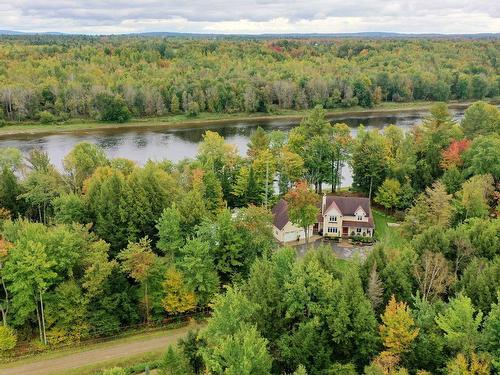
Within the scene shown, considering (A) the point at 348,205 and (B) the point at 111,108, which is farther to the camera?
(B) the point at 111,108

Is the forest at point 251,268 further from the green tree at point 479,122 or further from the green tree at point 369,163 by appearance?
the green tree at point 479,122

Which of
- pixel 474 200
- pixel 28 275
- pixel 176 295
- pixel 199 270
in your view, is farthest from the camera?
pixel 474 200

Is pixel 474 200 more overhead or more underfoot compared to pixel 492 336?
more overhead

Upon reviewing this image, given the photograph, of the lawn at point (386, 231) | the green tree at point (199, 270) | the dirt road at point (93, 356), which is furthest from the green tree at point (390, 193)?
the dirt road at point (93, 356)

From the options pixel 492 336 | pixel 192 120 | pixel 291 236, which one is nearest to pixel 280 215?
pixel 291 236

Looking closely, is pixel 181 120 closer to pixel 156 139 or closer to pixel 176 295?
pixel 156 139

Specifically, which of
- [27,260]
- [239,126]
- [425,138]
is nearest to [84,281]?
[27,260]

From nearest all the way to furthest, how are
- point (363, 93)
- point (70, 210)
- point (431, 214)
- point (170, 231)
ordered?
point (170, 231), point (70, 210), point (431, 214), point (363, 93)

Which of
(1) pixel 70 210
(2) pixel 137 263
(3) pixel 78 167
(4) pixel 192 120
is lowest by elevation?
(2) pixel 137 263
